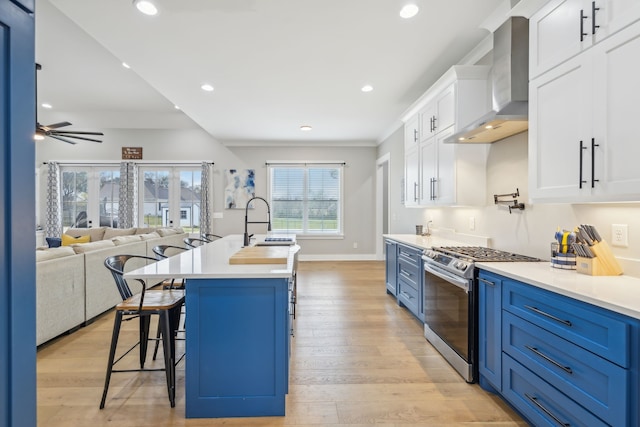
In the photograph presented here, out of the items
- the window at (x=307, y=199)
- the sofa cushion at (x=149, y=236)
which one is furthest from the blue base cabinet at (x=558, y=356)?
the window at (x=307, y=199)

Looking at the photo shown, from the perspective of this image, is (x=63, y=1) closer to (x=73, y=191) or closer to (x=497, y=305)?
(x=497, y=305)

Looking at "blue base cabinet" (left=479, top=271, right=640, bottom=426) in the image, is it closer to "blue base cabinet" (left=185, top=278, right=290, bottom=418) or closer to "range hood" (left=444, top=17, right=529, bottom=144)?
"range hood" (left=444, top=17, right=529, bottom=144)

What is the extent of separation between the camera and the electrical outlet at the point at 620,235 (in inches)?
67.9

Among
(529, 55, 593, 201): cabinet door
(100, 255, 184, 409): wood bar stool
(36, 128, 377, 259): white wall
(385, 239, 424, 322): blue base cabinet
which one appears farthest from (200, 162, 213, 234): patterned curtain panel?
(529, 55, 593, 201): cabinet door

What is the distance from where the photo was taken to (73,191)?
23.4ft

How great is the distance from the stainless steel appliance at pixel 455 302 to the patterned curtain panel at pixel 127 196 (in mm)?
6476

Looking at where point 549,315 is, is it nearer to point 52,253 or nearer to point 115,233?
point 52,253

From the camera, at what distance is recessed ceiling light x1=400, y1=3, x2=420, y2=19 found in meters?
2.35

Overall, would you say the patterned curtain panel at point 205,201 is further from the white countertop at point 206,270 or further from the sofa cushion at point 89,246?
the white countertop at point 206,270

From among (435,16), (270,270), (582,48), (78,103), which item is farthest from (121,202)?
(582,48)

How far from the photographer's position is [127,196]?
22.8 feet

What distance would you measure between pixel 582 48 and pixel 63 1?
3.31 m

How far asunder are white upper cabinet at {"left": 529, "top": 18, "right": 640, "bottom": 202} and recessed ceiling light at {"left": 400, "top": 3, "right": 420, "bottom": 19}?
1.01 meters

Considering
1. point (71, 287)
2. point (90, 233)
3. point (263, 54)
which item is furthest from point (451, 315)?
point (90, 233)
